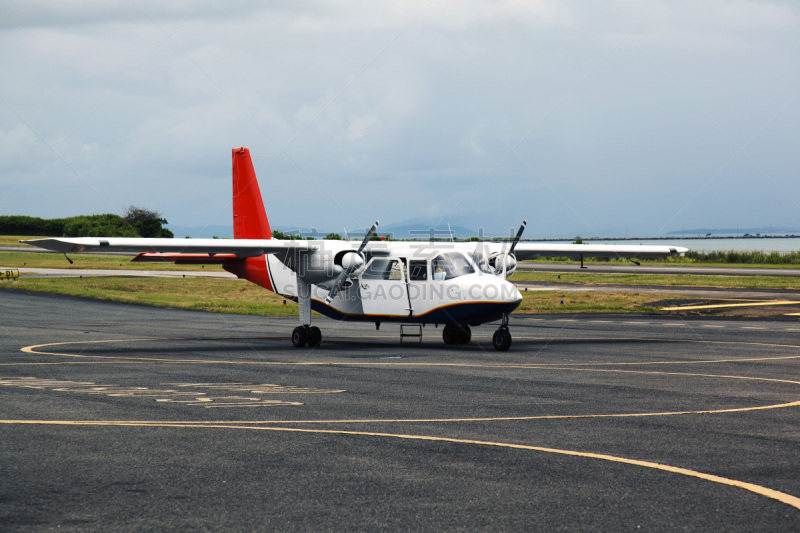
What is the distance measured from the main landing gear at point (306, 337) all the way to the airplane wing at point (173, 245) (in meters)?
2.48

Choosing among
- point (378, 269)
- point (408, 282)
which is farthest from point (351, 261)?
point (408, 282)

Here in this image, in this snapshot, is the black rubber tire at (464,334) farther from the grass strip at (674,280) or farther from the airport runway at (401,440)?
the grass strip at (674,280)

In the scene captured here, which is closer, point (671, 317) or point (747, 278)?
A: point (671, 317)

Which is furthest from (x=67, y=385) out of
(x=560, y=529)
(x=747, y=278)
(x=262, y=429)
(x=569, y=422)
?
(x=747, y=278)

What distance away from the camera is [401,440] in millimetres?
10555

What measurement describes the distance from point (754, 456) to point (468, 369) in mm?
9145

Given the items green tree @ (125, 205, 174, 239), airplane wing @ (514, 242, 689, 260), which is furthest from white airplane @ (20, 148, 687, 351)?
green tree @ (125, 205, 174, 239)

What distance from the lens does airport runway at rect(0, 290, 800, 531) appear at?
738 cm

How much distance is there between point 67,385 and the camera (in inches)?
611

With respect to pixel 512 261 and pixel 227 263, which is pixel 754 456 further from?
pixel 227 263

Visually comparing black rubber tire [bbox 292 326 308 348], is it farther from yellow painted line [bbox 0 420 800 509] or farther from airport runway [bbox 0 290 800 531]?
yellow painted line [bbox 0 420 800 509]

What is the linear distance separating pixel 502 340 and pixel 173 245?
9.66 metres

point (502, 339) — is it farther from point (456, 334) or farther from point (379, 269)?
point (379, 269)

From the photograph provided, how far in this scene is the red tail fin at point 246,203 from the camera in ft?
93.9
